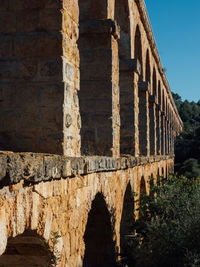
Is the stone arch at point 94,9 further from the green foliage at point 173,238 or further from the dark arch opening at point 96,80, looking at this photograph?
the green foliage at point 173,238

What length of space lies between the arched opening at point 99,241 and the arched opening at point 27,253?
7.37 ft

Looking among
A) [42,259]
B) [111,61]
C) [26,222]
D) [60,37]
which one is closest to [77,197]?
[42,259]

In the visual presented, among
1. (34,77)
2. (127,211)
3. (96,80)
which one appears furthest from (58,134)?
(127,211)

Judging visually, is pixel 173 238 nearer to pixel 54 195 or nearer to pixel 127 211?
pixel 127 211

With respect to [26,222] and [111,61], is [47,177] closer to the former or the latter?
[26,222]

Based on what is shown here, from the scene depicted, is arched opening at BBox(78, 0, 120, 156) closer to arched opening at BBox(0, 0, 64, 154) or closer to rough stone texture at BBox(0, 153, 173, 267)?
rough stone texture at BBox(0, 153, 173, 267)

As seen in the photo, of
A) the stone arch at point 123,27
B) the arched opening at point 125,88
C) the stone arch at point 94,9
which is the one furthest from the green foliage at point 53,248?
the stone arch at point 123,27

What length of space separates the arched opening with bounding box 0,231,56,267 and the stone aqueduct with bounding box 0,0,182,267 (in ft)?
0.03

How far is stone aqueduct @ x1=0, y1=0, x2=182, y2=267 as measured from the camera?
122 inches

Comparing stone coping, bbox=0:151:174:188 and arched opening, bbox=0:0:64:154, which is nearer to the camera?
stone coping, bbox=0:151:174:188

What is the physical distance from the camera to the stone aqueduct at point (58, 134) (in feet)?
10.1

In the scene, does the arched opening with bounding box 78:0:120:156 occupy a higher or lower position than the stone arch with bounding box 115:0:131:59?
lower

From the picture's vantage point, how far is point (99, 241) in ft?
20.7

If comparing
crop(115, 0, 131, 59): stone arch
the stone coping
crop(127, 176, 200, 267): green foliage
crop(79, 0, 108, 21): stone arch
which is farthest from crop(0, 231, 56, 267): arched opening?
crop(115, 0, 131, 59): stone arch
